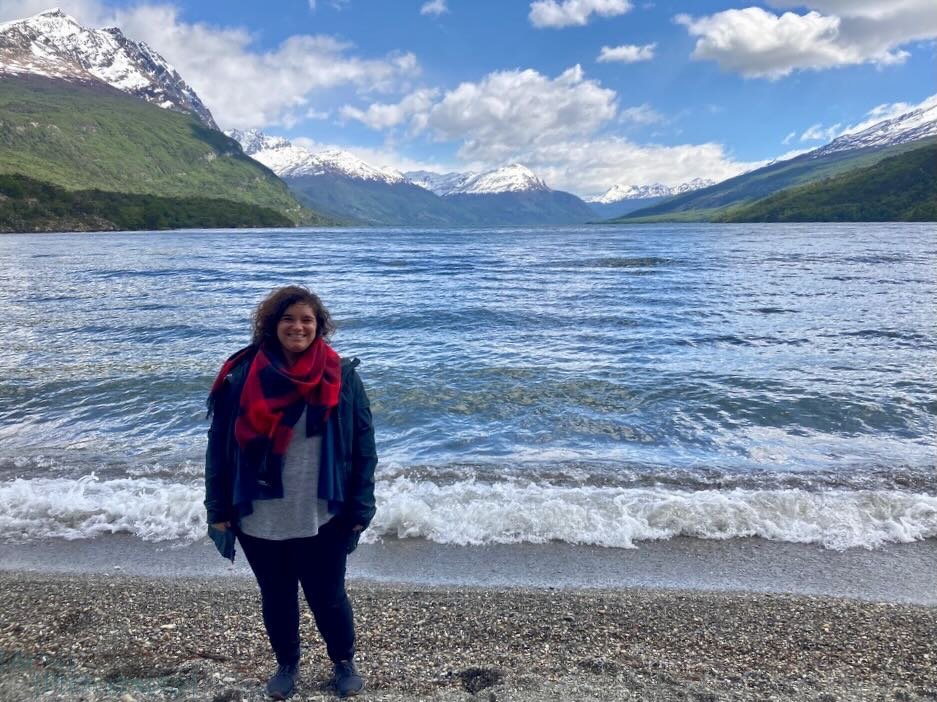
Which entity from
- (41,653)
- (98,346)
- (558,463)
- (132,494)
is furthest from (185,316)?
(41,653)

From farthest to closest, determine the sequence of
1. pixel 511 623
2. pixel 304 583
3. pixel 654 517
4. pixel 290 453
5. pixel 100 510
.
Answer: pixel 100 510 → pixel 654 517 → pixel 511 623 → pixel 304 583 → pixel 290 453

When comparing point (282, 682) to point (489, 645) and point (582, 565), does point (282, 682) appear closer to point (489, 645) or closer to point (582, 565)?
point (489, 645)

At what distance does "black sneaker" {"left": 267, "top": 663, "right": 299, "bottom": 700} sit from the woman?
0.71 m

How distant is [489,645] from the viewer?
593 centimetres

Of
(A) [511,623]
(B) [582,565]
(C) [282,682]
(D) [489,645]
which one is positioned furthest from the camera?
(B) [582,565]

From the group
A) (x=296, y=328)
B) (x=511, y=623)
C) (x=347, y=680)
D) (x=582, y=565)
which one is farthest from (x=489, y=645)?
(x=296, y=328)

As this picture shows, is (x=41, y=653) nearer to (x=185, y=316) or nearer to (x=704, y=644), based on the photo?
(x=704, y=644)

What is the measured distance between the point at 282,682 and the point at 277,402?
2659 millimetres

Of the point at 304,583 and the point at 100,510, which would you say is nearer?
the point at 304,583

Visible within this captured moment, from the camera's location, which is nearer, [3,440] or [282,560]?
[282,560]

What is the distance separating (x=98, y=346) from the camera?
23656 mm

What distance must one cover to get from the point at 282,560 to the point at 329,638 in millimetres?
915

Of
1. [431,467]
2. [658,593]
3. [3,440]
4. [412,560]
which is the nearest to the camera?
[658,593]

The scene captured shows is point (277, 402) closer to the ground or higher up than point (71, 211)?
closer to the ground
